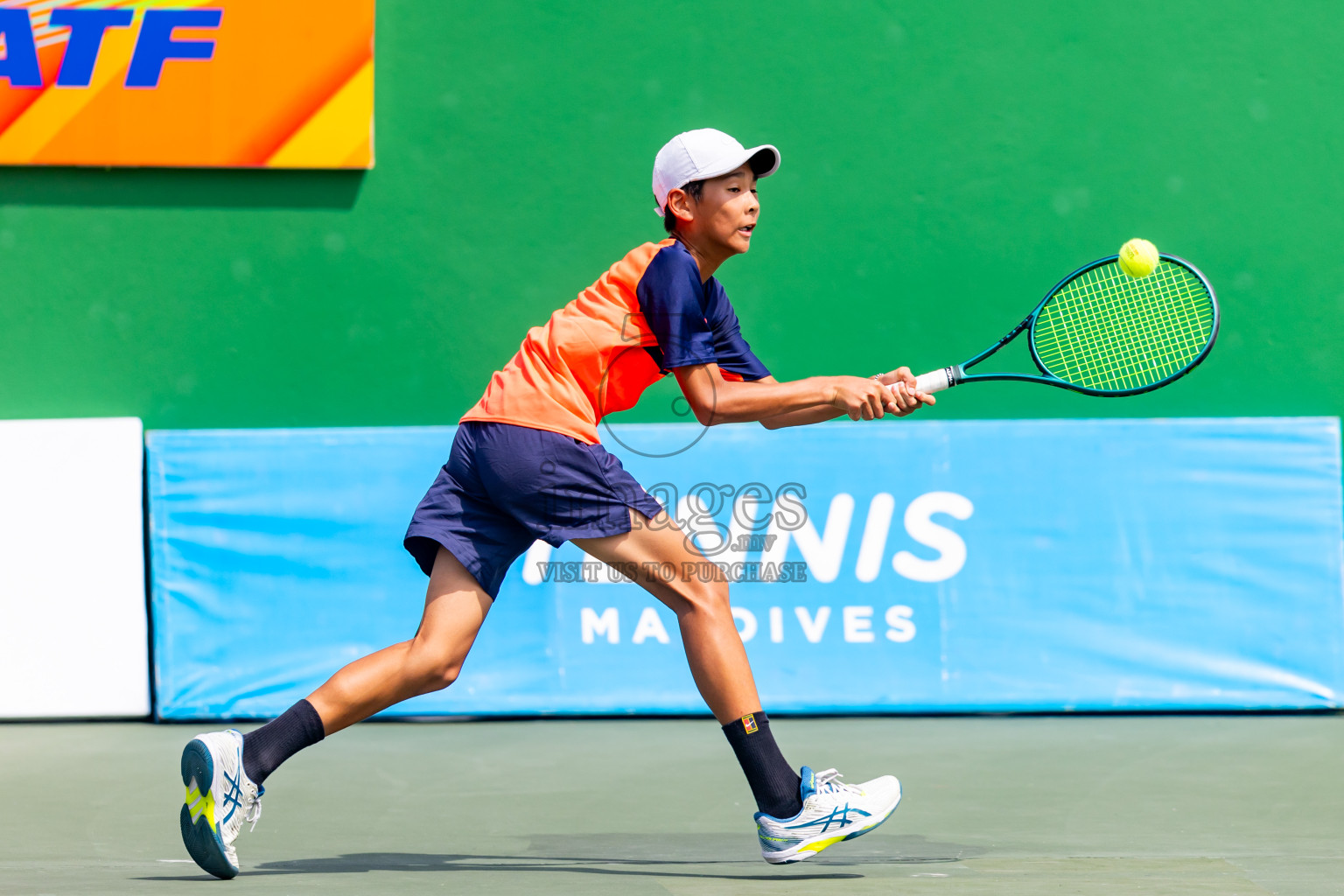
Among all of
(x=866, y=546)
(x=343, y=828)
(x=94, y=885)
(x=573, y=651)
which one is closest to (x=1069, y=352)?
(x=866, y=546)

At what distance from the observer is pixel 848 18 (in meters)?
5.21

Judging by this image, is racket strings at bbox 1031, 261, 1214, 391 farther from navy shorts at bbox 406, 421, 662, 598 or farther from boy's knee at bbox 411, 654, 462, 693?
boy's knee at bbox 411, 654, 462, 693

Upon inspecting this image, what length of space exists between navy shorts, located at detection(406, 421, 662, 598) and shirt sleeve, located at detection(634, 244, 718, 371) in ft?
0.89

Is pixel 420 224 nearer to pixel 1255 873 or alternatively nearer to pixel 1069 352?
pixel 1069 352

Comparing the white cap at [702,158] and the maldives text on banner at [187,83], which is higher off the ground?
the maldives text on banner at [187,83]

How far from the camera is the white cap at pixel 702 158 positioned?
2.86m

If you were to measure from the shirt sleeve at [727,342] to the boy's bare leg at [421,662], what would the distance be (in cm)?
72

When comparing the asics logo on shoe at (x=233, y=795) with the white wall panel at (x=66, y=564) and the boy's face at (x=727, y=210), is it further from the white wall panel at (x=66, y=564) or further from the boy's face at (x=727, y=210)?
the white wall panel at (x=66, y=564)

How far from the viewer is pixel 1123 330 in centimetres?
404

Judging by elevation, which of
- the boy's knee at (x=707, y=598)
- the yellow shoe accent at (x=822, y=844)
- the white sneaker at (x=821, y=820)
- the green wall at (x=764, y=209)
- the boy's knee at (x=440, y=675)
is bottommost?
the yellow shoe accent at (x=822, y=844)

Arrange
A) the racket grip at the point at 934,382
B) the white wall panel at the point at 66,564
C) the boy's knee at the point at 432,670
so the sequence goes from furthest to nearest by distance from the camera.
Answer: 1. the white wall panel at the point at 66,564
2. the racket grip at the point at 934,382
3. the boy's knee at the point at 432,670

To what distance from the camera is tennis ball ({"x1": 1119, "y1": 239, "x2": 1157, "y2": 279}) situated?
10.6 feet

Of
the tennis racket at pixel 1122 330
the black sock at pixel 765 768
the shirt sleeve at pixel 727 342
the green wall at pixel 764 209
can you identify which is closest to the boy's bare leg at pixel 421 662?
the black sock at pixel 765 768

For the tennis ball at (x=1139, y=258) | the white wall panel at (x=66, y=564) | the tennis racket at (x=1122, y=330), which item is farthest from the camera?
the white wall panel at (x=66, y=564)
